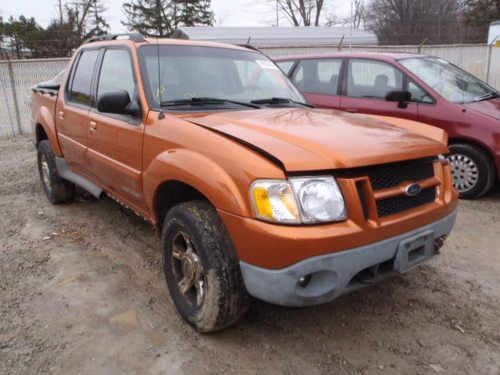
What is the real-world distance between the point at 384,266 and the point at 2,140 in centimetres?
1031

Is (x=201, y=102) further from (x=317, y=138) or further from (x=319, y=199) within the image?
(x=319, y=199)

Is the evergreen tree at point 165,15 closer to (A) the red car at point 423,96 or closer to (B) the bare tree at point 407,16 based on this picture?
(B) the bare tree at point 407,16

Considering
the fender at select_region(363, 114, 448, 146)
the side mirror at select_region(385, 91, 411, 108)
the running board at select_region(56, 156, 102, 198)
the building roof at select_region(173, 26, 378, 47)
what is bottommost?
the running board at select_region(56, 156, 102, 198)

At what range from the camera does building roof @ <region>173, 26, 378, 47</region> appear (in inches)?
900

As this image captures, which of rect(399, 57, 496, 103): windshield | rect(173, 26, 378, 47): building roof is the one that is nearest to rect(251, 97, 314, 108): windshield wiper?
rect(399, 57, 496, 103): windshield

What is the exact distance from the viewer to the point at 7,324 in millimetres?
2980

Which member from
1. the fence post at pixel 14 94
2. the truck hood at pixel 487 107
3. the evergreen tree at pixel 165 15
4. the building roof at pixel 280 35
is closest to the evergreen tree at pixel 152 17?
the evergreen tree at pixel 165 15

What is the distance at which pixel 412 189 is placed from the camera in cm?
257

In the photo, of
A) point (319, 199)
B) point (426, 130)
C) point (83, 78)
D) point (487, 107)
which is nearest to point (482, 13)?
point (487, 107)

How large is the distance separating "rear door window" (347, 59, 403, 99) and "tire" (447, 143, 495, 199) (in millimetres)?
1140

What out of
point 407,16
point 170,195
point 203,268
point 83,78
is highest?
point 407,16

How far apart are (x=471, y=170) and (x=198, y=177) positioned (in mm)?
3995

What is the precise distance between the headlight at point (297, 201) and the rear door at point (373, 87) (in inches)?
150

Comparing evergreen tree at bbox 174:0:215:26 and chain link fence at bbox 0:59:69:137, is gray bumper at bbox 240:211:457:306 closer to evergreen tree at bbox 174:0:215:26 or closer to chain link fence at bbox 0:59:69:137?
chain link fence at bbox 0:59:69:137
